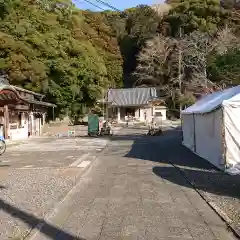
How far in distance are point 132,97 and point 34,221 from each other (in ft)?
182

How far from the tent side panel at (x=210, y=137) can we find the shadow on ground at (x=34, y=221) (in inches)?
272

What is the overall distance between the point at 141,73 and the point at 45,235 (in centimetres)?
6143

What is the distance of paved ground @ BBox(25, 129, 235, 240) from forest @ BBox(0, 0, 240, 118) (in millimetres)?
15605

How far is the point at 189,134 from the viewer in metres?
20.7

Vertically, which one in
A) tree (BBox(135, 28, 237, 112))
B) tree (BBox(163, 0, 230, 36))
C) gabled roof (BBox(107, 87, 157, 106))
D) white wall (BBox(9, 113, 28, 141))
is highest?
tree (BBox(163, 0, 230, 36))

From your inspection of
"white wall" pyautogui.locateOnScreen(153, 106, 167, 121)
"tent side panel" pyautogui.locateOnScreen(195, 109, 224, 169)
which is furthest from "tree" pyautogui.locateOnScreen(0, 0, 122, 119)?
"tent side panel" pyautogui.locateOnScreen(195, 109, 224, 169)

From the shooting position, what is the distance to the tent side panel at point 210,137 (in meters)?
12.8

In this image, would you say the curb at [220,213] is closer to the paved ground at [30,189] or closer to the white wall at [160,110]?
the paved ground at [30,189]

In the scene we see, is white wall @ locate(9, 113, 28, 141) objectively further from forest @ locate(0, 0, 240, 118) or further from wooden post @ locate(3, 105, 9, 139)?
forest @ locate(0, 0, 240, 118)

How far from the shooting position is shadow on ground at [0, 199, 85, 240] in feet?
19.1

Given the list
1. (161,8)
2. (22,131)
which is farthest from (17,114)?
(161,8)

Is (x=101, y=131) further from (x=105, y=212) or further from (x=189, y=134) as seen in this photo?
(x=105, y=212)

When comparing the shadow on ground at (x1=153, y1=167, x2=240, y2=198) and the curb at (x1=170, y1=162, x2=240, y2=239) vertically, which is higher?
the shadow on ground at (x1=153, y1=167, x2=240, y2=198)

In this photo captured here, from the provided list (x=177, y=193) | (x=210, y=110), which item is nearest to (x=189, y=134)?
(x=210, y=110)
